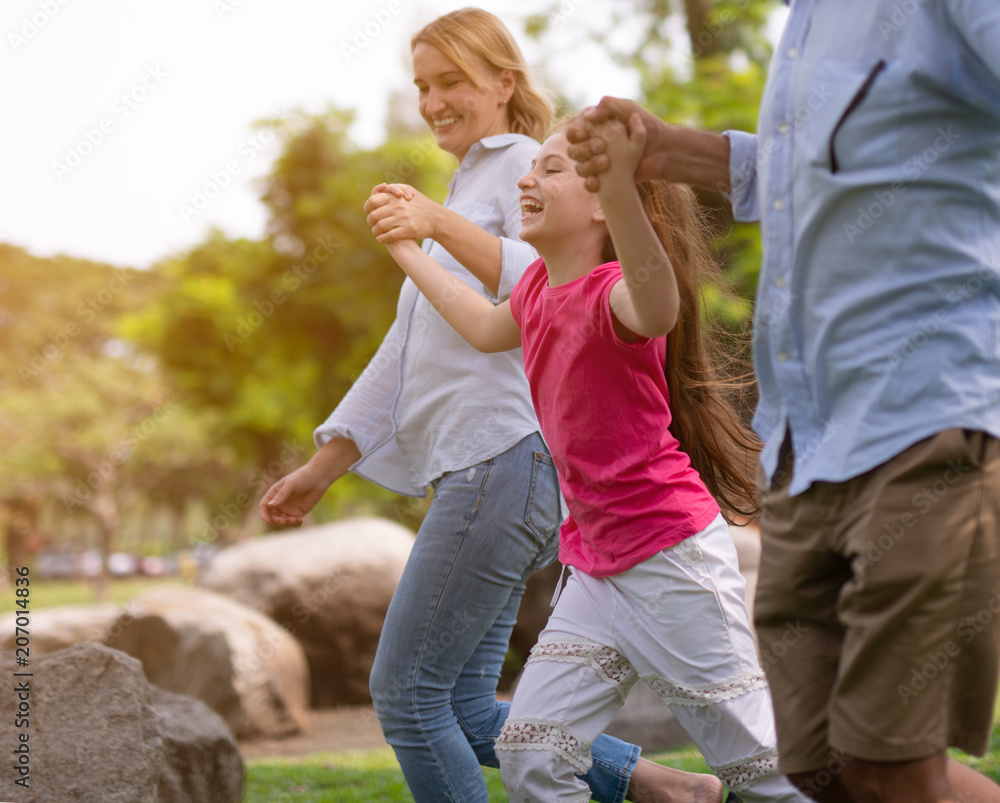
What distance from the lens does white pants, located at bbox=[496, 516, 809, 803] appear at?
2225 millimetres

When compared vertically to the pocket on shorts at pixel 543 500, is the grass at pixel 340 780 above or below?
A: below

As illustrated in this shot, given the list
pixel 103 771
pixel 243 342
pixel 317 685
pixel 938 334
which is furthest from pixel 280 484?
pixel 243 342

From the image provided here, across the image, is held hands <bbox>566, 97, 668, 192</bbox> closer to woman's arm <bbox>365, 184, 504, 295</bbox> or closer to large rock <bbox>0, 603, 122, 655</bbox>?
woman's arm <bbox>365, 184, 504, 295</bbox>

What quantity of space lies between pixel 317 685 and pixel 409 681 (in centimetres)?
660

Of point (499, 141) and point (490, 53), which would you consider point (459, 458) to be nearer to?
point (499, 141)

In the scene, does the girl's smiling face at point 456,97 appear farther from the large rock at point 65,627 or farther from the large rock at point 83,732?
the large rock at point 65,627

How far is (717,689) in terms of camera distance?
2223 millimetres

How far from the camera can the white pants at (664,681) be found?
87.6 inches

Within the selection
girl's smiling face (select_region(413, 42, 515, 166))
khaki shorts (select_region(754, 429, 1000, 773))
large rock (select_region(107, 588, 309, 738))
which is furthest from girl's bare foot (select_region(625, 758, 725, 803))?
large rock (select_region(107, 588, 309, 738))

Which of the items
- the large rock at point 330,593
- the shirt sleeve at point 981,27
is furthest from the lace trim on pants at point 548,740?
the large rock at point 330,593

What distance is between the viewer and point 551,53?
13320 mm

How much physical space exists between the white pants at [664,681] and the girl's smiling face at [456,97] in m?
1.34

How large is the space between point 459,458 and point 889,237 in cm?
133

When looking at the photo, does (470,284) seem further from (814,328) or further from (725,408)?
(814,328)
